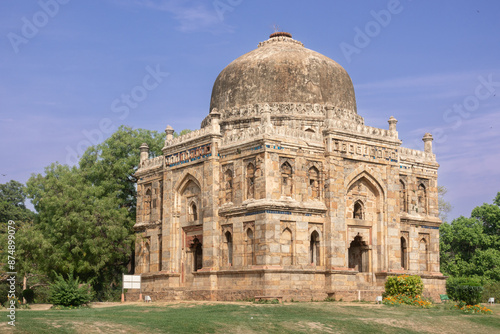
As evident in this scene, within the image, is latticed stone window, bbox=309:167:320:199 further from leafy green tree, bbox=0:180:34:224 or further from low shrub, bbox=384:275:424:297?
leafy green tree, bbox=0:180:34:224

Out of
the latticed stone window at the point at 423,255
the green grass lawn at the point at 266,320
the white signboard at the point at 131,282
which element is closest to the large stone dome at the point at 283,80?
the latticed stone window at the point at 423,255

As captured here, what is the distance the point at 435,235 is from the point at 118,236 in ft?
53.5

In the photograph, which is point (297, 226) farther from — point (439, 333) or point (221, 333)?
point (221, 333)

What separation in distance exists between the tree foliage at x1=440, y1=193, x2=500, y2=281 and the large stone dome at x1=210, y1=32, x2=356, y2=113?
47.5 feet

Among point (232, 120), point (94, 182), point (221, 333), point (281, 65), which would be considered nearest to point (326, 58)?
point (281, 65)

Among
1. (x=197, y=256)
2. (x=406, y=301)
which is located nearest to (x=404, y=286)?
(x=406, y=301)

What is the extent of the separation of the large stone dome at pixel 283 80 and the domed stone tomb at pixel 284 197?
61mm

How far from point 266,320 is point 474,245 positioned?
27.5 m

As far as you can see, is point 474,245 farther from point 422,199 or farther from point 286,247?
point 286,247

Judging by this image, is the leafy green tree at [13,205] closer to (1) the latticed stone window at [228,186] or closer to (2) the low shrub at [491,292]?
(1) the latticed stone window at [228,186]

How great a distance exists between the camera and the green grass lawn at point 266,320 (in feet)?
58.1

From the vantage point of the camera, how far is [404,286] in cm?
2839

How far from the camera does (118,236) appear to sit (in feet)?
114

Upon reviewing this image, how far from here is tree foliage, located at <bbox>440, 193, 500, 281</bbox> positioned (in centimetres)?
4159
